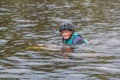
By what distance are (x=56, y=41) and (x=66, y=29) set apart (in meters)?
1.27

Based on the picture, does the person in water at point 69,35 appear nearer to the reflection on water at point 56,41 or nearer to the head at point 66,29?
the head at point 66,29

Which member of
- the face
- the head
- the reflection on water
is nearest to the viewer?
the reflection on water

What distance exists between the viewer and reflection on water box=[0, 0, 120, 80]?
32.5 feet

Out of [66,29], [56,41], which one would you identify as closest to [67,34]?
[66,29]

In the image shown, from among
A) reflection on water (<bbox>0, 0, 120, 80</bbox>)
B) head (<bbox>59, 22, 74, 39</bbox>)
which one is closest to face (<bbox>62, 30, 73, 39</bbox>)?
head (<bbox>59, 22, 74, 39</bbox>)

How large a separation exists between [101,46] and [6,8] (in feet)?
38.7

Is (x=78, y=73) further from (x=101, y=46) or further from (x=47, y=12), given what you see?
(x=47, y=12)

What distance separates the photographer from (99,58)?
1131 cm

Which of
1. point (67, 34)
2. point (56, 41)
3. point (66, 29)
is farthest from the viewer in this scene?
point (56, 41)

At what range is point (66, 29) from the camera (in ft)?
43.9

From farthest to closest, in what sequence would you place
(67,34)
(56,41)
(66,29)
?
(56,41) → (67,34) → (66,29)

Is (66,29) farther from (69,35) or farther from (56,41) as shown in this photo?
(56,41)

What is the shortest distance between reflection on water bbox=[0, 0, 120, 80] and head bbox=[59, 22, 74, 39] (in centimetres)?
50

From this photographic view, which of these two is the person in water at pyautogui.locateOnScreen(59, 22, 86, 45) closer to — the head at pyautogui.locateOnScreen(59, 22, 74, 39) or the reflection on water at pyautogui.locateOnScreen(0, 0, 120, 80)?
the head at pyautogui.locateOnScreen(59, 22, 74, 39)
